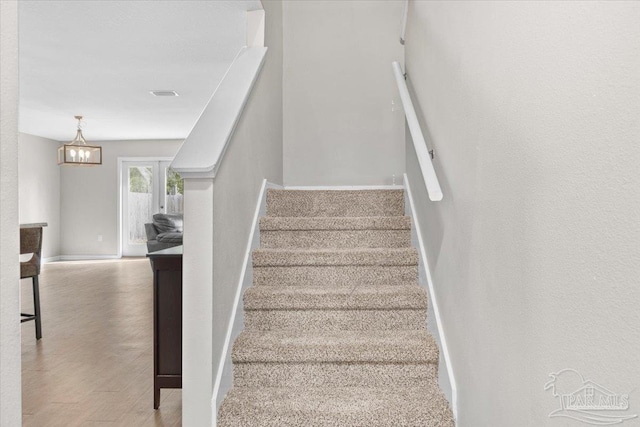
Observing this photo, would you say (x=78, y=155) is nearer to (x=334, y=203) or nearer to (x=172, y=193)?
(x=172, y=193)

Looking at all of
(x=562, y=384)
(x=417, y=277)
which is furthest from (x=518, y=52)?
(x=417, y=277)

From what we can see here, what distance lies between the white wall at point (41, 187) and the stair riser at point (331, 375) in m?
8.19

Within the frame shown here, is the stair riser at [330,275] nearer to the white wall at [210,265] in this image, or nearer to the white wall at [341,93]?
the white wall at [210,265]

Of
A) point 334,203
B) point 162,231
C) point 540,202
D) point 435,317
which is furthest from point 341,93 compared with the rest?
point 162,231

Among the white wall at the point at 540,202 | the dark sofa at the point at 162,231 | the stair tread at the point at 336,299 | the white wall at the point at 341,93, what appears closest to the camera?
the white wall at the point at 540,202

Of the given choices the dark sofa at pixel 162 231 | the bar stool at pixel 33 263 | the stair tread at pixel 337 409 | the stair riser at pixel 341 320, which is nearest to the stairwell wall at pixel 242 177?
the stair tread at pixel 337 409

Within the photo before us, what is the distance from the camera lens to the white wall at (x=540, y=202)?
0.86 metres

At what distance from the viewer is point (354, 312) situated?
238 cm

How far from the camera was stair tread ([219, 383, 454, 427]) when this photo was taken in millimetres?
1846

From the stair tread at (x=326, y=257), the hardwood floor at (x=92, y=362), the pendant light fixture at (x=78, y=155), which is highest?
the pendant light fixture at (x=78, y=155)

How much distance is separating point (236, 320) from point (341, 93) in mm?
2682

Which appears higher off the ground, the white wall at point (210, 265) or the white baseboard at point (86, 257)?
the white wall at point (210, 265)

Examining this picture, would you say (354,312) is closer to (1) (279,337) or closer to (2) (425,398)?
(1) (279,337)

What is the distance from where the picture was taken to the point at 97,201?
32.6 ft
